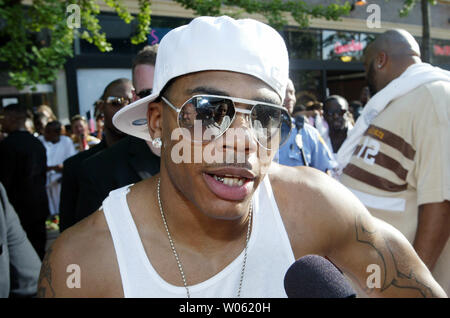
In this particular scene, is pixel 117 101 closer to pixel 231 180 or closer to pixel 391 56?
pixel 391 56

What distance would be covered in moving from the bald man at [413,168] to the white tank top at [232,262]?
1.31m

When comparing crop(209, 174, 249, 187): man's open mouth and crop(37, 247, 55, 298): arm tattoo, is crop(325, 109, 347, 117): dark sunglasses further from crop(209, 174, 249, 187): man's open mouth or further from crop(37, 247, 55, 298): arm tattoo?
crop(37, 247, 55, 298): arm tattoo

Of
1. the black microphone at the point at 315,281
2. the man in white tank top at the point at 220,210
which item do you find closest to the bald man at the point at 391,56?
the man in white tank top at the point at 220,210

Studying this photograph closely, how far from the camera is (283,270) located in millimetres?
1674

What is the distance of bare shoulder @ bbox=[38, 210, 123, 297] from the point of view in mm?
1528

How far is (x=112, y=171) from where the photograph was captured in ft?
9.15

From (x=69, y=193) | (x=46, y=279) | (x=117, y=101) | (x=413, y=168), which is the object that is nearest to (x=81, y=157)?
(x=69, y=193)

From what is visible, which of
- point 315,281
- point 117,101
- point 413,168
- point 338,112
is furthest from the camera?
point 338,112

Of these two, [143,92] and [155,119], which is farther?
[143,92]

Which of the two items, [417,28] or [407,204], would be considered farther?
[417,28]

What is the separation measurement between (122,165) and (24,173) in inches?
135

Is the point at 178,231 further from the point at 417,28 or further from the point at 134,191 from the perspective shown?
the point at 417,28
